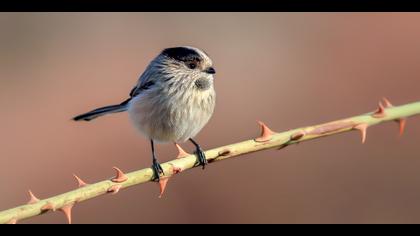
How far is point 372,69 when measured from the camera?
1304cm

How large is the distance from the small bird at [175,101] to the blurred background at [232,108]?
124 inches

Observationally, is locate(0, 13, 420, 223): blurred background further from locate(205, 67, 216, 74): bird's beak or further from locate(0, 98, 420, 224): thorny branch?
locate(0, 98, 420, 224): thorny branch

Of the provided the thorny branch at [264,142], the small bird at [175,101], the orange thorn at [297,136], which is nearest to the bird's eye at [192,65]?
the small bird at [175,101]

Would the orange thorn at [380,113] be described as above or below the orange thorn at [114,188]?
above

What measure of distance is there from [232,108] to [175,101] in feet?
22.2

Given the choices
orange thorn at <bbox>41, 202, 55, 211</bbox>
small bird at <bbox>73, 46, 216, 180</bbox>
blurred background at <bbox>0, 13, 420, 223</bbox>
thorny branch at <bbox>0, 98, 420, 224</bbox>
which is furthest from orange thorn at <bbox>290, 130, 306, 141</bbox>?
blurred background at <bbox>0, 13, 420, 223</bbox>

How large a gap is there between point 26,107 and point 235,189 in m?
5.06

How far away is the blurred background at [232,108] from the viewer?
9.18 m

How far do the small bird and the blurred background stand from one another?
3.15 m

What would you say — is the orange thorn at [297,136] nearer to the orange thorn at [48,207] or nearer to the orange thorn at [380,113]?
the orange thorn at [380,113]

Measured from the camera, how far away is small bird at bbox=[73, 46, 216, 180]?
18.3 feet

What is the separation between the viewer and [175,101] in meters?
5.59

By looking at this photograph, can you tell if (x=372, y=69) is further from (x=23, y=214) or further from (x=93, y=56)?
(x=23, y=214)
